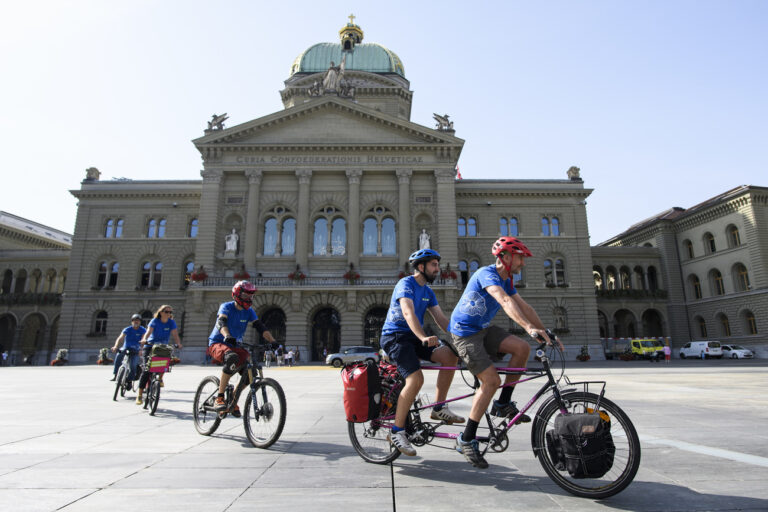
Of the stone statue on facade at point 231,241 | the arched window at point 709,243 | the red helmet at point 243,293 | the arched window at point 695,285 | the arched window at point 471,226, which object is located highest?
the arched window at point 471,226

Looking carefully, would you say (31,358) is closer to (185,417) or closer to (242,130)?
(242,130)

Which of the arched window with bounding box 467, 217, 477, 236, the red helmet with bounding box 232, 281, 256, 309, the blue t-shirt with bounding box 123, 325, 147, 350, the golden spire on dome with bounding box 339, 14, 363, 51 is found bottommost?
the blue t-shirt with bounding box 123, 325, 147, 350

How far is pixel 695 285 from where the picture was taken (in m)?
50.2

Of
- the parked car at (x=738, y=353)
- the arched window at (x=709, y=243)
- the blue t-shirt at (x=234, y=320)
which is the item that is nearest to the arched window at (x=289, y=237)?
the blue t-shirt at (x=234, y=320)

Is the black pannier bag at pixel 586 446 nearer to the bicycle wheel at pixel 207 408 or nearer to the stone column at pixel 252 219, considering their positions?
the bicycle wheel at pixel 207 408

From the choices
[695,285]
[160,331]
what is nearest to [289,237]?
[160,331]

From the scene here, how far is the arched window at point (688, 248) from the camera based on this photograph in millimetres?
50500

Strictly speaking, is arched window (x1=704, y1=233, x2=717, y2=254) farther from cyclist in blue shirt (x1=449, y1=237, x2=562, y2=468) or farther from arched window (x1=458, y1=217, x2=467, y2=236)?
cyclist in blue shirt (x1=449, y1=237, x2=562, y2=468)

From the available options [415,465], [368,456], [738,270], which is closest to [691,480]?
[415,465]

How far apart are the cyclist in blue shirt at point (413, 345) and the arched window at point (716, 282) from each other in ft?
171

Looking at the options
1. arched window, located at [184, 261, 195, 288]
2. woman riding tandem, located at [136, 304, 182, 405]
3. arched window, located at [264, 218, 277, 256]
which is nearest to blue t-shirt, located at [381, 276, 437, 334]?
woman riding tandem, located at [136, 304, 182, 405]

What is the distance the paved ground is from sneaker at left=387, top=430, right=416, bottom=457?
199mm

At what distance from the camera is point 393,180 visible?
4116cm

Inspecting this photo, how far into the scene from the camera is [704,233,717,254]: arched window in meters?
48.0
